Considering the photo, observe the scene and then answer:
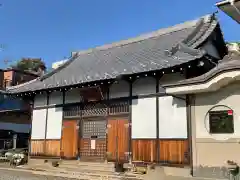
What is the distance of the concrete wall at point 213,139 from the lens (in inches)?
384

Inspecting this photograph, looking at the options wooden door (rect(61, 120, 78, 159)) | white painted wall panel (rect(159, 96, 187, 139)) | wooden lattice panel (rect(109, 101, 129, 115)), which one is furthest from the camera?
wooden door (rect(61, 120, 78, 159))

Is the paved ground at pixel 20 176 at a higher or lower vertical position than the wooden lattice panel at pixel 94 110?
lower

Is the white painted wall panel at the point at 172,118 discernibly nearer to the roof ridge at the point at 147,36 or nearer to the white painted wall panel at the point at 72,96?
the white painted wall panel at the point at 72,96

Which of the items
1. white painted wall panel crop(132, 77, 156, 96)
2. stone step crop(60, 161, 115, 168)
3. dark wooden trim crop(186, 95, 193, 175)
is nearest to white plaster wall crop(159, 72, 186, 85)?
white painted wall panel crop(132, 77, 156, 96)

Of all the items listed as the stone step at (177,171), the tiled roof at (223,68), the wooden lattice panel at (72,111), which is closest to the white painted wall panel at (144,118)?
the stone step at (177,171)

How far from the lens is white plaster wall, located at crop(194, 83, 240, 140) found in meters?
9.78

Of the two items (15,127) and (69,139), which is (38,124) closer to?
(69,139)

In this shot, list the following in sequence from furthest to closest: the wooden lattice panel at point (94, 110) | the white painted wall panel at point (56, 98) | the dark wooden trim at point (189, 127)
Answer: the white painted wall panel at point (56, 98), the wooden lattice panel at point (94, 110), the dark wooden trim at point (189, 127)

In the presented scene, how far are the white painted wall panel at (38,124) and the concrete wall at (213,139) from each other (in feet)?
28.8

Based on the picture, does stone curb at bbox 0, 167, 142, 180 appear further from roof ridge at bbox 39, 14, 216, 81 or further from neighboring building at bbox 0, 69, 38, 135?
neighboring building at bbox 0, 69, 38, 135

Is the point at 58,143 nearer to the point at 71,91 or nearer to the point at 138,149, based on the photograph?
the point at 71,91

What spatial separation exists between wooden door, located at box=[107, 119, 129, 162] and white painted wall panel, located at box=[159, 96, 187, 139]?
1788mm

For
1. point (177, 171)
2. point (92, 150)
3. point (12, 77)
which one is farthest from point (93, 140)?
point (12, 77)

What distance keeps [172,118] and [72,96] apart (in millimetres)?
5834
